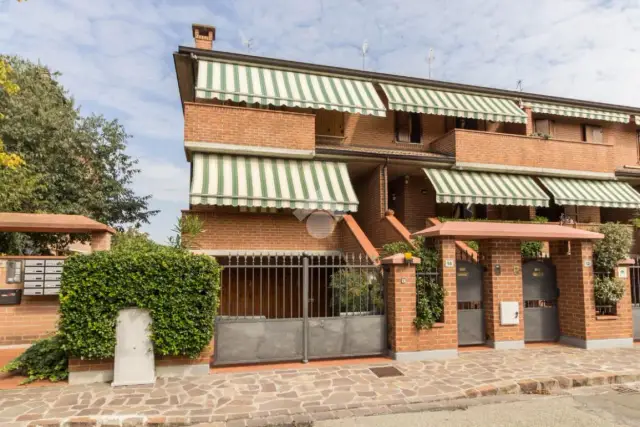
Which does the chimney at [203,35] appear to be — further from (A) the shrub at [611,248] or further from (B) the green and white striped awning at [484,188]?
(A) the shrub at [611,248]

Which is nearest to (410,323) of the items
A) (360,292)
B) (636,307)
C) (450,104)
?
(360,292)

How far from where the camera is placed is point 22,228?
882 centimetres

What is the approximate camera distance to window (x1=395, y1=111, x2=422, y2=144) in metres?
16.6

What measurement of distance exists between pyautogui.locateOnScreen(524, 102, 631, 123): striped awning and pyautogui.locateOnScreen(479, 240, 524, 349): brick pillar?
10.8 m

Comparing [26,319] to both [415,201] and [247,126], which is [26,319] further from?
[415,201]

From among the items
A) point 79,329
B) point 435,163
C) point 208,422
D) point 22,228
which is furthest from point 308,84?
point 208,422

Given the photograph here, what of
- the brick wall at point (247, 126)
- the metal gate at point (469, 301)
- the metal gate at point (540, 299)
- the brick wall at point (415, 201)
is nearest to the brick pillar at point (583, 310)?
the metal gate at point (540, 299)

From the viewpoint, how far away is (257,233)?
1241cm

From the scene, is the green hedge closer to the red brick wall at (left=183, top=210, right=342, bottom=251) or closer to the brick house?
the brick house

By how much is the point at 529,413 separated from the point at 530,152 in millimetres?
12629

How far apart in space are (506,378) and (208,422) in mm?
5062

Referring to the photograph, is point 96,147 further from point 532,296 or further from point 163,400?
point 532,296

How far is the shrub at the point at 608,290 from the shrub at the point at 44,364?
11.5m

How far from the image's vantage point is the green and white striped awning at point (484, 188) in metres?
13.7
